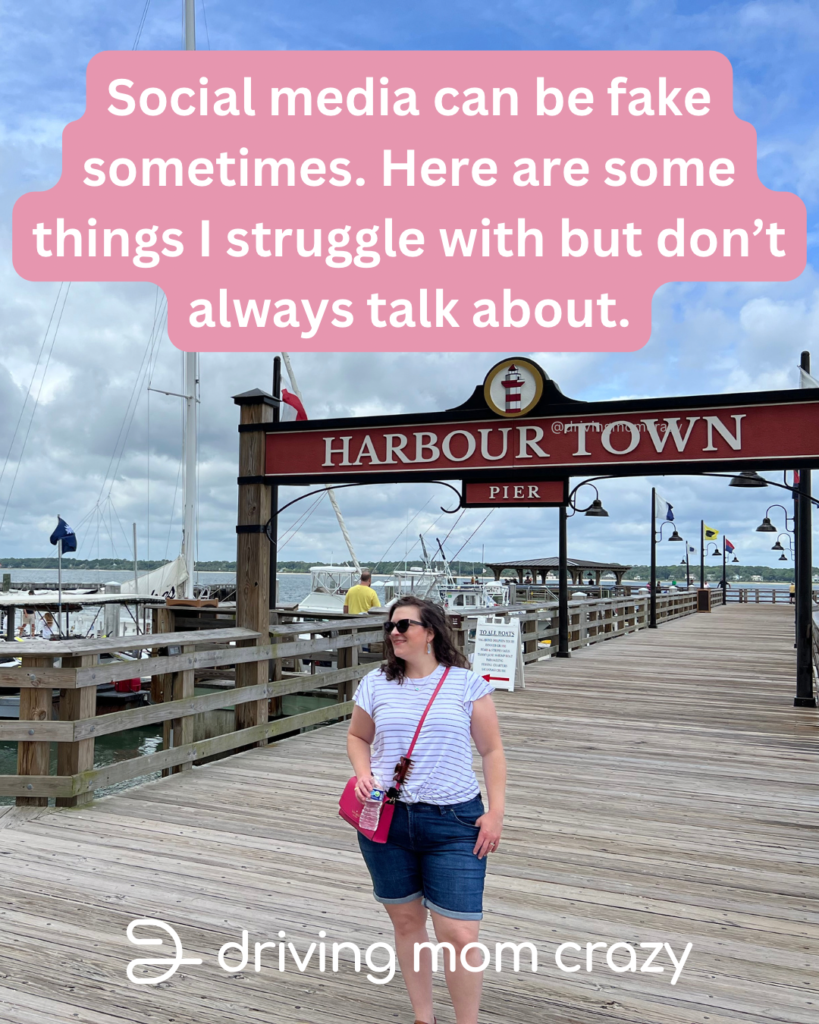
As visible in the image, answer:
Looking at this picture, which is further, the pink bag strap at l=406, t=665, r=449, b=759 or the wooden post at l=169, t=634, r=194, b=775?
the wooden post at l=169, t=634, r=194, b=775

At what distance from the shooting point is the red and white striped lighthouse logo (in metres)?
7.05

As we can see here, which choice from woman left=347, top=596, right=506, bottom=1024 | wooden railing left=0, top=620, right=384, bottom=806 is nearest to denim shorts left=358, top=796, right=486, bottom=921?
woman left=347, top=596, right=506, bottom=1024

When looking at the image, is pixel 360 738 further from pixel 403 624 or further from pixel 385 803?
pixel 403 624

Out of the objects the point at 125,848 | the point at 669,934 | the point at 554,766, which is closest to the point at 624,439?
the point at 554,766

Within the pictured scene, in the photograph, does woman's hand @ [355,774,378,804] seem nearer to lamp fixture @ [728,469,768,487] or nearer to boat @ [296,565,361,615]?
lamp fixture @ [728,469,768,487]

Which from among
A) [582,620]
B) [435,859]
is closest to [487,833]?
[435,859]

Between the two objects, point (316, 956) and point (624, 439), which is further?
point (624, 439)

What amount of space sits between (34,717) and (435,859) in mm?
3596

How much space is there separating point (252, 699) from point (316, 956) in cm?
387

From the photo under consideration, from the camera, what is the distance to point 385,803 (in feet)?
7.95

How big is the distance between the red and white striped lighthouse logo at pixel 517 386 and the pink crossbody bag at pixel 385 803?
4.80m

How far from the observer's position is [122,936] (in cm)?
337

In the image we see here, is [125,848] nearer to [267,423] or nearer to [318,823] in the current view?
[318,823]

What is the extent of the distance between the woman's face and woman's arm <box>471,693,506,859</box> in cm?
24
